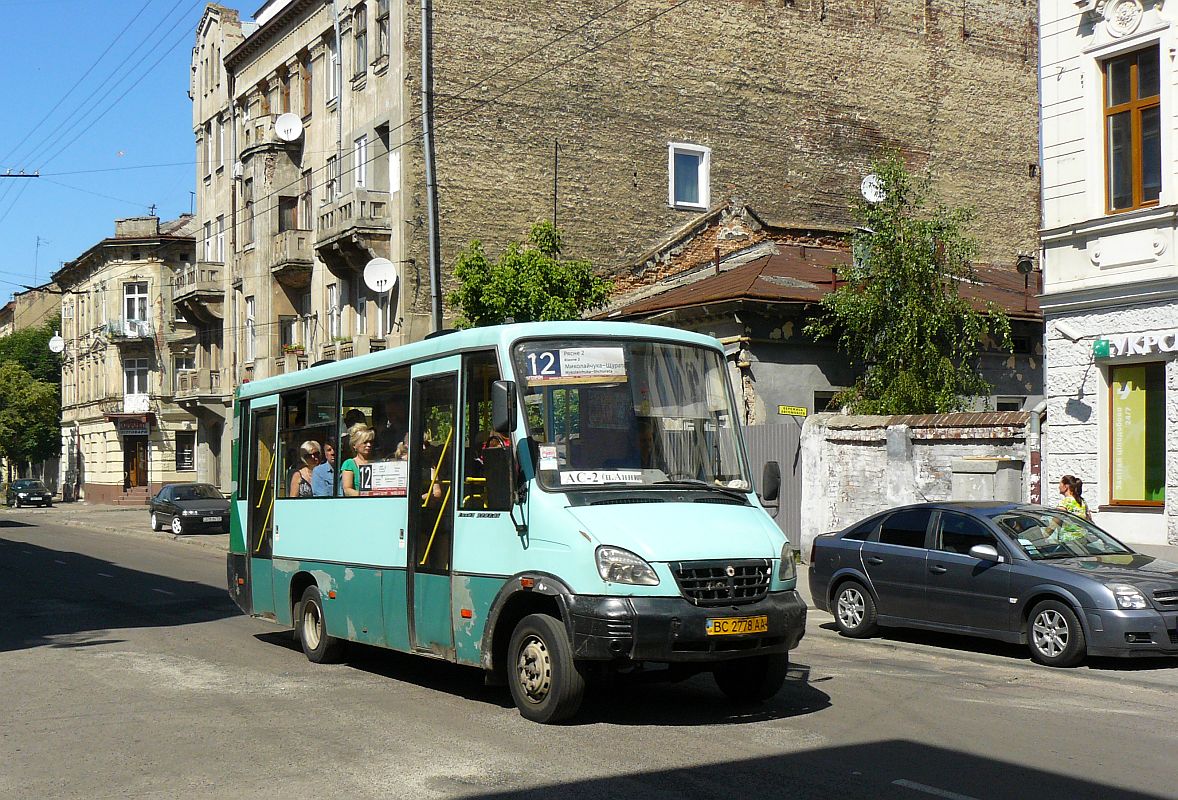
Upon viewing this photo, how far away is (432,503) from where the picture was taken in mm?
10398

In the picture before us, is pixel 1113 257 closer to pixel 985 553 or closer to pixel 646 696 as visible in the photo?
pixel 985 553

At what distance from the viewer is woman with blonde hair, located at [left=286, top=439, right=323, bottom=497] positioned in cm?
1262

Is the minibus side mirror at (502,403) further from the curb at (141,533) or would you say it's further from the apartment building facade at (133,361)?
the apartment building facade at (133,361)

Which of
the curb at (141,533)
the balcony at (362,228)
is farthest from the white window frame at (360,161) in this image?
the curb at (141,533)

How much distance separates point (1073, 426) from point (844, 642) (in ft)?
19.5

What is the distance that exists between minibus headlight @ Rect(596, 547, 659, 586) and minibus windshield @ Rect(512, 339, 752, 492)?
0.72 metres

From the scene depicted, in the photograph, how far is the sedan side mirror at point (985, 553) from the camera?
1285 centimetres

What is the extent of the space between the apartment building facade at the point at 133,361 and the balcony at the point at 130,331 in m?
0.05

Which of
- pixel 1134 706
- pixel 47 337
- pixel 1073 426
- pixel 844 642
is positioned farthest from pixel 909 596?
pixel 47 337

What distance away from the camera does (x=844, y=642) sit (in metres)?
14.5

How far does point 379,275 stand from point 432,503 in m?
24.6

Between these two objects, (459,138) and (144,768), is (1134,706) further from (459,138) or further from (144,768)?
(459,138)

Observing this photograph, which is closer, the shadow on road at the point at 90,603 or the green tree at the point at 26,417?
the shadow on road at the point at 90,603

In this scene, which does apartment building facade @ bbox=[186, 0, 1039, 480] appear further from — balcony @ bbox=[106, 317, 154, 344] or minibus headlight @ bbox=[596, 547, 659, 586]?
minibus headlight @ bbox=[596, 547, 659, 586]
